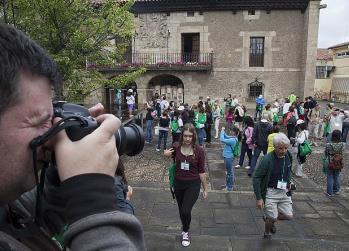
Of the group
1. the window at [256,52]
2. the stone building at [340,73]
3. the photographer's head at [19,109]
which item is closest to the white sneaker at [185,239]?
the photographer's head at [19,109]

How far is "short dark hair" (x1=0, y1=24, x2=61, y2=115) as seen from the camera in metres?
0.93

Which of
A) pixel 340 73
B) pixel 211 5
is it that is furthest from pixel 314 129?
pixel 340 73

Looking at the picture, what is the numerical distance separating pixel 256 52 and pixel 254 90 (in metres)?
2.43

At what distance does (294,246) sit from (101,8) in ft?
22.1

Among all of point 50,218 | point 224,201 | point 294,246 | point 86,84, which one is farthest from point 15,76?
point 86,84

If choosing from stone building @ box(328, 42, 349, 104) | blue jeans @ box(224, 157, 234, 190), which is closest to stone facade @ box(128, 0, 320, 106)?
stone building @ box(328, 42, 349, 104)

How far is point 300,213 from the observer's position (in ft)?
20.7

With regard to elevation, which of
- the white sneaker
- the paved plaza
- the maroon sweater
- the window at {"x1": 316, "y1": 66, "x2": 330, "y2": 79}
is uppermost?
the window at {"x1": 316, "y1": 66, "x2": 330, "y2": 79}

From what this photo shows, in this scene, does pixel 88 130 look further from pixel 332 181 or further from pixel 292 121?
pixel 292 121

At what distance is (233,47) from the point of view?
21.4m

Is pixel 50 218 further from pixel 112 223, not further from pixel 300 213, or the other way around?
pixel 300 213

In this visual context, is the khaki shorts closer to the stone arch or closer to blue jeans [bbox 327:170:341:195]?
blue jeans [bbox 327:170:341:195]

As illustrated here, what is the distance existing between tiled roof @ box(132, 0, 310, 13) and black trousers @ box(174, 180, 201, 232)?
1787 cm

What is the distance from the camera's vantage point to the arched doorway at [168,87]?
22.0 metres
